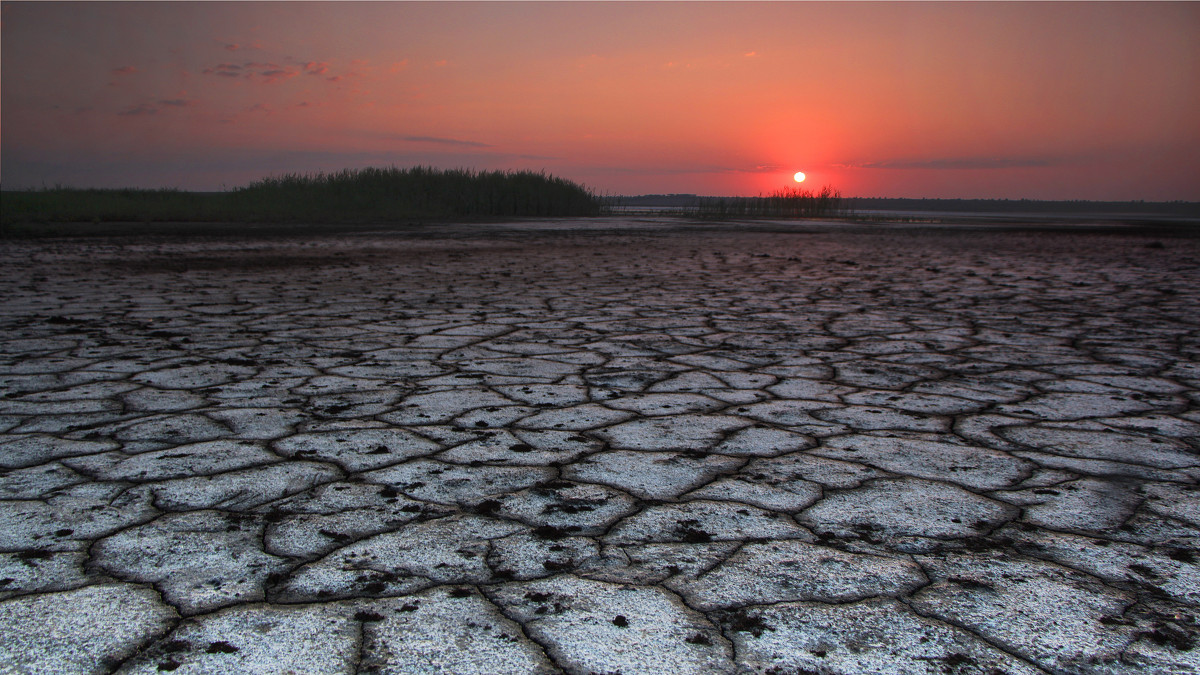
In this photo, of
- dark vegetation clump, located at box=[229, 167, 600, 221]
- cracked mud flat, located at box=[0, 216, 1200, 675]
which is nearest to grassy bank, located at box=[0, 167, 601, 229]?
dark vegetation clump, located at box=[229, 167, 600, 221]

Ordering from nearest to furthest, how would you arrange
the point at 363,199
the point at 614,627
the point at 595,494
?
the point at 614,627, the point at 595,494, the point at 363,199

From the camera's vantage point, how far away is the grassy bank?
47.1ft

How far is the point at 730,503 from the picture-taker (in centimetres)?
157

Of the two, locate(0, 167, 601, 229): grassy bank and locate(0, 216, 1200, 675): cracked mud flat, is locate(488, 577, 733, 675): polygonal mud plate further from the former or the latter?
locate(0, 167, 601, 229): grassy bank

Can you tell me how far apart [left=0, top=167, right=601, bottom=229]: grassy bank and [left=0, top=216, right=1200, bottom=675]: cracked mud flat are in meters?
11.7

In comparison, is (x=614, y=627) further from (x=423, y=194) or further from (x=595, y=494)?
(x=423, y=194)

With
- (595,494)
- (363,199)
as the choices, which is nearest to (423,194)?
(363,199)

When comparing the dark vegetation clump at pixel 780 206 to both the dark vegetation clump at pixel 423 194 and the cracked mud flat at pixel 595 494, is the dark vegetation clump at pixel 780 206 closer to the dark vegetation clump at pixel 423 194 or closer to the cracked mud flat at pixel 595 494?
the dark vegetation clump at pixel 423 194

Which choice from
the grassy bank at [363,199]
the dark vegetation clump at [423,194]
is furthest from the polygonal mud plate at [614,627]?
the dark vegetation clump at [423,194]

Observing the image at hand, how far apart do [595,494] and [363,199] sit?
55.6ft

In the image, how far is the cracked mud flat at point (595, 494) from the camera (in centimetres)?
108

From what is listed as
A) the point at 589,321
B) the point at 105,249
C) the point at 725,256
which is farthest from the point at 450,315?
the point at 105,249

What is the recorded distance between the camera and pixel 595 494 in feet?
5.30

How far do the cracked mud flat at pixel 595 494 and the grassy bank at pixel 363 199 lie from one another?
11.7 m
